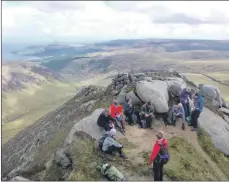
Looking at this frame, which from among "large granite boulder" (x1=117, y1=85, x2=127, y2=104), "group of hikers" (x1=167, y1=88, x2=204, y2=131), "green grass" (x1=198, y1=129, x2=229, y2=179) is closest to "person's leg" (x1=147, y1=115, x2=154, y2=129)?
"group of hikers" (x1=167, y1=88, x2=204, y2=131)

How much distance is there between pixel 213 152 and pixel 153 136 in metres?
6.59

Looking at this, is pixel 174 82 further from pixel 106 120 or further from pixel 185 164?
pixel 185 164

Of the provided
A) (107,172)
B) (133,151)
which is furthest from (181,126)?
(107,172)

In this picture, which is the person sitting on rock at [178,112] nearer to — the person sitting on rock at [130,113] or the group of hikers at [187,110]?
the group of hikers at [187,110]

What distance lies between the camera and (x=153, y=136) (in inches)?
1559

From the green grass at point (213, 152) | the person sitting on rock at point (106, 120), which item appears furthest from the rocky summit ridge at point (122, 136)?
the person sitting on rock at point (106, 120)

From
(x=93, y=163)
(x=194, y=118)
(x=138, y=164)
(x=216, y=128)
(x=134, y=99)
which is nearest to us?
(x=93, y=163)

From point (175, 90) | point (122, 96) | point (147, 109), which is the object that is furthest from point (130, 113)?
point (175, 90)

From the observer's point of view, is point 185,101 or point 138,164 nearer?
point 138,164

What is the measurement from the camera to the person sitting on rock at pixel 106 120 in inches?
1469

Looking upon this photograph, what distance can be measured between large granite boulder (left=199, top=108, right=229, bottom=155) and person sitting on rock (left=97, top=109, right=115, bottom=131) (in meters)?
11.8

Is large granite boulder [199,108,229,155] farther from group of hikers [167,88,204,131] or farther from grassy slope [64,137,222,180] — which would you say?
grassy slope [64,137,222,180]

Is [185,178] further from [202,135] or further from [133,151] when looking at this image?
[202,135]

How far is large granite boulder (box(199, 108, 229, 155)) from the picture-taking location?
40219 mm
